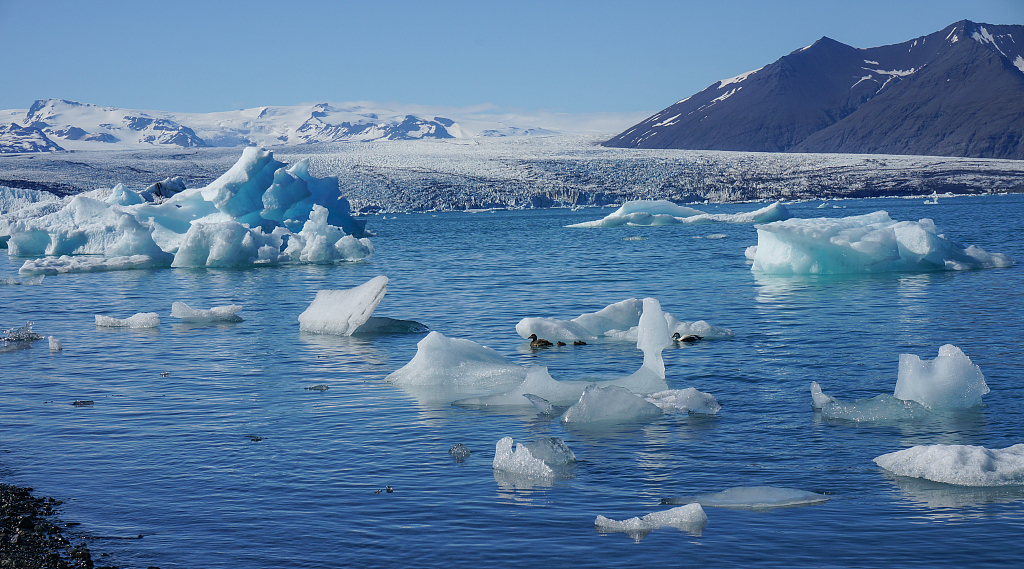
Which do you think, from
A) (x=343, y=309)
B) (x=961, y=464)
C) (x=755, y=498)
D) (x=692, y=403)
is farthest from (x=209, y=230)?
(x=961, y=464)

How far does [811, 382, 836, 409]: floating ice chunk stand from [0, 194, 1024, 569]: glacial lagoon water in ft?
0.38

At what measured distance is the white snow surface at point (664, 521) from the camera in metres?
4.66

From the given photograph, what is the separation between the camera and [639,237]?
117 feet

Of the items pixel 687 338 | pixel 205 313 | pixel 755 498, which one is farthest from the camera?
pixel 205 313

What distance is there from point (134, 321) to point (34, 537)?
950 cm

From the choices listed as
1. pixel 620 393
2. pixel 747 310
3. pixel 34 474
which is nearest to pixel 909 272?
pixel 747 310

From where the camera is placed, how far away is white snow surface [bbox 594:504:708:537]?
466 centimetres

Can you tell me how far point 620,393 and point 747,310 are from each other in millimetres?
7261

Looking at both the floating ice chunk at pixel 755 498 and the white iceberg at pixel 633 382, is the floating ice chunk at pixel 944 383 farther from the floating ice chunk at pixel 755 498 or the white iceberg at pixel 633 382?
the floating ice chunk at pixel 755 498

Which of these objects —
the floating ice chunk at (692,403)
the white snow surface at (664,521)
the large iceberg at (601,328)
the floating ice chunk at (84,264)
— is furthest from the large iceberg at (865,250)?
the floating ice chunk at (84,264)

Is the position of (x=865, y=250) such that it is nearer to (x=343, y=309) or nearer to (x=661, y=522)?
(x=343, y=309)

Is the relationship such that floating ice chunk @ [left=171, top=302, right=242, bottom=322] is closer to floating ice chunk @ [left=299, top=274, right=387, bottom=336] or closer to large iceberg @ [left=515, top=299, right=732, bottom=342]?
floating ice chunk @ [left=299, top=274, right=387, bottom=336]

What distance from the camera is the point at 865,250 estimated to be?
17984 millimetres

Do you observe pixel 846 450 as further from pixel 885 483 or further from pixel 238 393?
pixel 238 393
